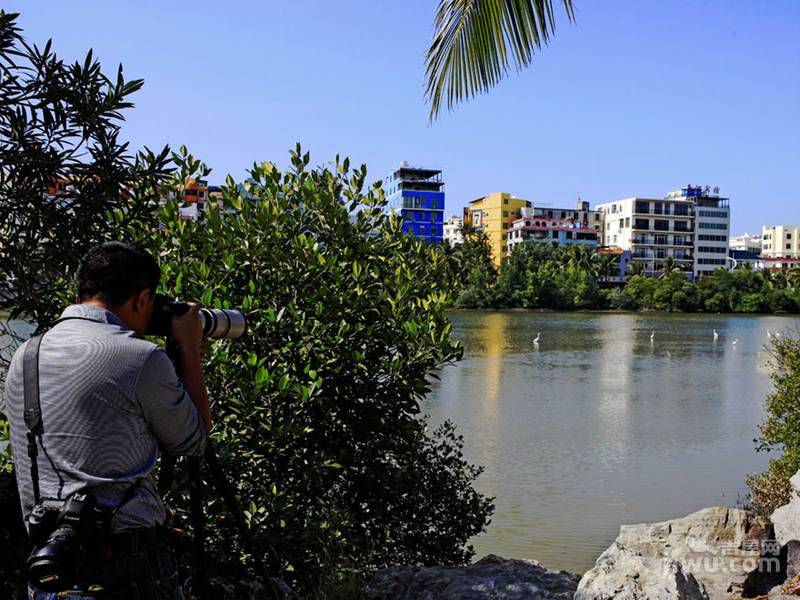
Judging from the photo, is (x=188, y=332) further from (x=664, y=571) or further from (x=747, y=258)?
(x=747, y=258)

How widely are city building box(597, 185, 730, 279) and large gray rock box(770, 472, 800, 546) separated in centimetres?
10108

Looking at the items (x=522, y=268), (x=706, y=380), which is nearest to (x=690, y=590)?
(x=706, y=380)

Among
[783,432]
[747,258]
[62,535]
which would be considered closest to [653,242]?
[747,258]

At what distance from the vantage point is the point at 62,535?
166 centimetres

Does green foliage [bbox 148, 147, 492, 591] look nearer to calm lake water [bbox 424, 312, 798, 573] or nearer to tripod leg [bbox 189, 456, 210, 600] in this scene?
tripod leg [bbox 189, 456, 210, 600]

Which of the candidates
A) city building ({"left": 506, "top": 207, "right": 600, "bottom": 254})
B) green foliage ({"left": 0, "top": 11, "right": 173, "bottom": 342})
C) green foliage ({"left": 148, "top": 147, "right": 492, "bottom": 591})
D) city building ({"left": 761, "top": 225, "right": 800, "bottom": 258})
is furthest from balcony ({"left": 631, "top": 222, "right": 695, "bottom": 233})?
green foliage ({"left": 0, "top": 11, "right": 173, "bottom": 342})

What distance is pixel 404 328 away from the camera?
427 centimetres

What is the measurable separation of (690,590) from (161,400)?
2.97 meters

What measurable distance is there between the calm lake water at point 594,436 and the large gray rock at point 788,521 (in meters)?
2.41

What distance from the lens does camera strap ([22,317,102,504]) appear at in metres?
1.75

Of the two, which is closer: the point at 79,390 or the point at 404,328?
the point at 79,390

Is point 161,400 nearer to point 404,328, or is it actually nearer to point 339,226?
point 404,328

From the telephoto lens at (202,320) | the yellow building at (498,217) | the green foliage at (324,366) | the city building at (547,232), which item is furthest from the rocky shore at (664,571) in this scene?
the yellow building at (498,217)

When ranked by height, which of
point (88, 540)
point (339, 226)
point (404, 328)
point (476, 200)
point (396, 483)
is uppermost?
point (476, 200)
